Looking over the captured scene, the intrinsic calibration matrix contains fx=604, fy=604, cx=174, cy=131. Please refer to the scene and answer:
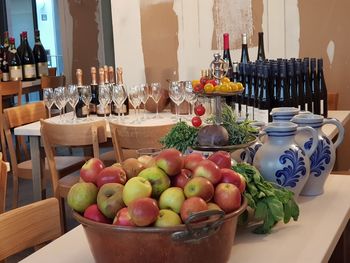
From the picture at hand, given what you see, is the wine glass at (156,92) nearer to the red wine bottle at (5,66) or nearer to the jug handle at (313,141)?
the jug handle at (313,141)

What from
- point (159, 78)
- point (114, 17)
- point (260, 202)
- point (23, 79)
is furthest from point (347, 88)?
point (23, 79)

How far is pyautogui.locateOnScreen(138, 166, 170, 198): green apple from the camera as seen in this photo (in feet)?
4.12

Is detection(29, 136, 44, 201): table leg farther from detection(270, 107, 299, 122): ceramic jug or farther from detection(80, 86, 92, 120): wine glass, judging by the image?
detection(270, 107, 299, 122): ceramic jug

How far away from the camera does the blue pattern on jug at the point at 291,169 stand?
1.64 meters

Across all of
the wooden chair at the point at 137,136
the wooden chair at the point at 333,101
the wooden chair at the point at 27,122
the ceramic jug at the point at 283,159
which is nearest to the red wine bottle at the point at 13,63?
the wooden chair at the point at 27,122

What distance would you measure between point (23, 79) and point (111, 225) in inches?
206

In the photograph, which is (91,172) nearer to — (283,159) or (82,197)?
(82,197)

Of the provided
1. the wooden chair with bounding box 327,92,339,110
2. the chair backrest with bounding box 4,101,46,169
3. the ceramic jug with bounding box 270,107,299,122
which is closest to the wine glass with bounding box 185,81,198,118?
the wooden chair with bounding box 327,92,339,110

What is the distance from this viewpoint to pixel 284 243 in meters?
1.43

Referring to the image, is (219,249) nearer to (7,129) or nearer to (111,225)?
(111,225)

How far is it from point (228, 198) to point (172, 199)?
0.12 metres

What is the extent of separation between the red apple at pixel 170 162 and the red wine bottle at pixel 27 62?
16.6 feet

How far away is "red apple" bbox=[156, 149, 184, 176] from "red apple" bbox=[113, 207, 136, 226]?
148 millimetres

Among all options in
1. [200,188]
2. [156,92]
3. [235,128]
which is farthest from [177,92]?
[200,188]
